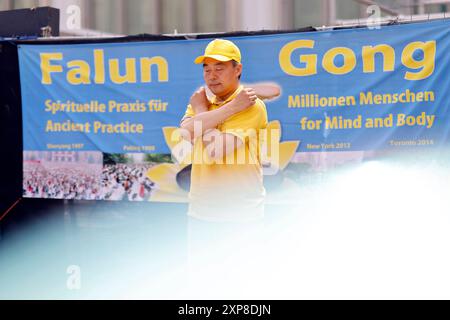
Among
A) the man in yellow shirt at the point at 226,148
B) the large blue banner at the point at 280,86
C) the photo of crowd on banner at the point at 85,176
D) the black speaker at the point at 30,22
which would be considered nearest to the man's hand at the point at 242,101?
the man in yellow shirt at the point at 226,148

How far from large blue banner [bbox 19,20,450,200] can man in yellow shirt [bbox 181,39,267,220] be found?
1098 millimetres

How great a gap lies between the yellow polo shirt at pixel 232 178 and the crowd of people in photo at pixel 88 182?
1.55 meters

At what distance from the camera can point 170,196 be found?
6.08 meters

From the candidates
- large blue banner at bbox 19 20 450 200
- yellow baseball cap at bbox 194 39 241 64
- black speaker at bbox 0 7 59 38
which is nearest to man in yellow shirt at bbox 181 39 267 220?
yellow baseball cap at bbox 194 39 241 64

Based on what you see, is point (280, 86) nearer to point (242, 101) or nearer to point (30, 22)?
point (242, 101)

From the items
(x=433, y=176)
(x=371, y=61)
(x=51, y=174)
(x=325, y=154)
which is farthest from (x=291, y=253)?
(x=51, y=174)

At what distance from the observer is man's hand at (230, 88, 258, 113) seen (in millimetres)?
4590

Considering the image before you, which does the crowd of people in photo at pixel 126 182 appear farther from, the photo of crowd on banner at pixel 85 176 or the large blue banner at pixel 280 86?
the large blue banner at pixel 280 86

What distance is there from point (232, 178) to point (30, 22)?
10.1ft

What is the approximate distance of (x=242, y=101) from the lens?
15.1ft

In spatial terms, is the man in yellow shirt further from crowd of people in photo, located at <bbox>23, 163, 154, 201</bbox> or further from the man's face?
crowd of people in photo, located at <bbox>23, 163, 154, 201</bbox>

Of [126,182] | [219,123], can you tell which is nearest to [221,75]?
[219,123]

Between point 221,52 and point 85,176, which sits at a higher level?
point 221,52
